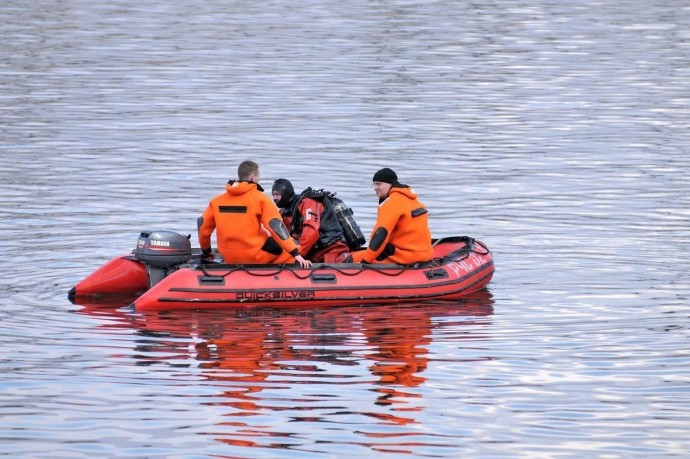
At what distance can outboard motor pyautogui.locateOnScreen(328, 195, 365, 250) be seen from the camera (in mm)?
19000

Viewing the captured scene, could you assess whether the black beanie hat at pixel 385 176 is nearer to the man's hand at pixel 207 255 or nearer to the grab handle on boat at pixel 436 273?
the grab handle on boat at pixel 436 273

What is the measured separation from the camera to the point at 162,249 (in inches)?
720

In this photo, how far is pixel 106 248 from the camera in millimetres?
21922

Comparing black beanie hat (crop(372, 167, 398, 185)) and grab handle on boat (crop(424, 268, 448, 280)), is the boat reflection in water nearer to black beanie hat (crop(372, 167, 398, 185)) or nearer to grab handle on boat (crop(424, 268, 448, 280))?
grab handle on boat (crop(424, 268, 448, 280))

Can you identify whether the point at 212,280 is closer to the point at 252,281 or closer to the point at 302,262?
the point at 252,281

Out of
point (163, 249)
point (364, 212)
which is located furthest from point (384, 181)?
point (364, 212)

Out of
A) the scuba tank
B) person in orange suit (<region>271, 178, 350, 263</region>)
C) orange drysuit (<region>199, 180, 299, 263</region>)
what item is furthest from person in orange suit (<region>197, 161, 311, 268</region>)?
the scuba tank

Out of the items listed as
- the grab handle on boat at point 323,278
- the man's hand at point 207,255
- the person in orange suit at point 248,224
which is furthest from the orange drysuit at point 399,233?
the man's hand at point 207,255

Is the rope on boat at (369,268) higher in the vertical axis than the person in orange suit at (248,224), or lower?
lower

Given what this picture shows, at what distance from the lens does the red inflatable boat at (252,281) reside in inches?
698

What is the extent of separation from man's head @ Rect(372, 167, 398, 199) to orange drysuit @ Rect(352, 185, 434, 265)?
0.22 feet

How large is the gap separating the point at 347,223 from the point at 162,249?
2.51 metres

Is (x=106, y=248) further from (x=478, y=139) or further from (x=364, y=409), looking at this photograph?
(x=478, y=139)

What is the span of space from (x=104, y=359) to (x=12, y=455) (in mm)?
3252
